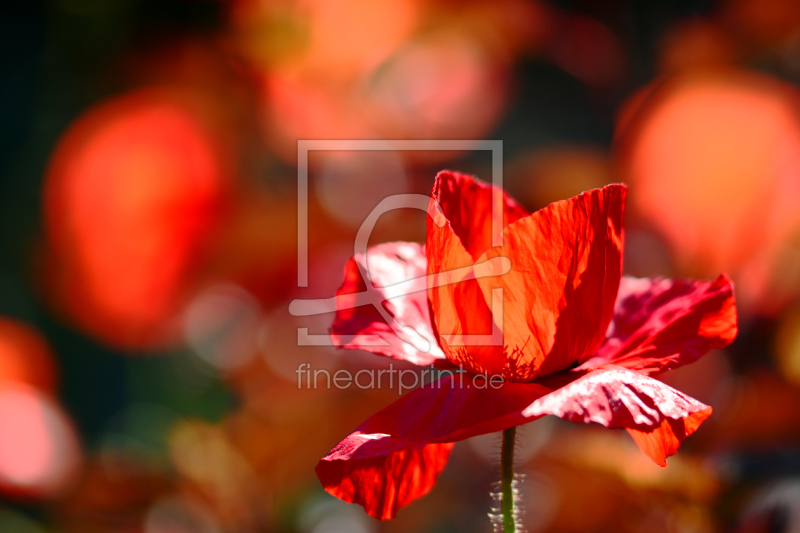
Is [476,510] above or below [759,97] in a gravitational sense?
below

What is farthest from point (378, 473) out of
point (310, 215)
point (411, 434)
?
point (310, 215)

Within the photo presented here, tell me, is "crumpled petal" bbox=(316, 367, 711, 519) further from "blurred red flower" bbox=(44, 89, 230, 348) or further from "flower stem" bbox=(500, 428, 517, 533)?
"blurred red flower" bbox=(44, 89, 230, 348)

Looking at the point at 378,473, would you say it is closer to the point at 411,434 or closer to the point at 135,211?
the point at 411,434

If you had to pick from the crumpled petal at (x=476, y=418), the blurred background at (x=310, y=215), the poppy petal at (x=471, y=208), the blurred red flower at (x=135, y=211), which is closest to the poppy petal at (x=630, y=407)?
the crumpled petal at (x=476, y=418)

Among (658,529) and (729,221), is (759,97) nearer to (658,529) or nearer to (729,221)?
(729,221)

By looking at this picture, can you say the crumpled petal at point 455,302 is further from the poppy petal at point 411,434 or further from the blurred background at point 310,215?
the blurred background at point 310,215

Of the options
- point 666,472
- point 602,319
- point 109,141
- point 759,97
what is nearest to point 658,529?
point 666,472

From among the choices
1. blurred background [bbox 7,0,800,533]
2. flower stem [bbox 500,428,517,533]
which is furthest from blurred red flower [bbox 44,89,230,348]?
flower stem [bbox 500,428,517,533]
